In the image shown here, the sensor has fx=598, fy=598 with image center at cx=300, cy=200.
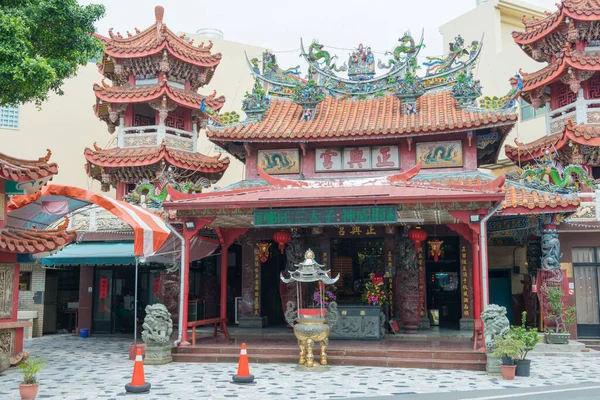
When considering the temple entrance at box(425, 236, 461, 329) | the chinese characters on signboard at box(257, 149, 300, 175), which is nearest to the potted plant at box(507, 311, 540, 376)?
the temple entrance at box(425, 236, 461, 329)

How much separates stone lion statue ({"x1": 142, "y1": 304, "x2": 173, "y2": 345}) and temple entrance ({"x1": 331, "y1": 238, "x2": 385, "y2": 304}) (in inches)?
232

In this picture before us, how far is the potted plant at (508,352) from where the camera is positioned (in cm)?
1062

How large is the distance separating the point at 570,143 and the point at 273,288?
9.90m

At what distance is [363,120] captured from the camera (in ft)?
57.6

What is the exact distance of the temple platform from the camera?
39.5ft

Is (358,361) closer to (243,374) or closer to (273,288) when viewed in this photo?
(243,374)

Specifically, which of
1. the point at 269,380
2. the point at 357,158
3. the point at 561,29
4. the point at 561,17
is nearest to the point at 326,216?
the point at 269,380

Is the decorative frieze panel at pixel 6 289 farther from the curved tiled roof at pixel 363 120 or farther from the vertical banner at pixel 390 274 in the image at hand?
the vertical banner at pixel 390 274

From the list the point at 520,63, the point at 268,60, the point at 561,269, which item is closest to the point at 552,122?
the point at 561,269

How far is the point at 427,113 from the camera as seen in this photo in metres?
17.4

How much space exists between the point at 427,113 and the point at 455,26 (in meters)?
14.6

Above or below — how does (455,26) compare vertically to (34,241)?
above

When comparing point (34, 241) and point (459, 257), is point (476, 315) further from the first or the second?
point (34, 241)

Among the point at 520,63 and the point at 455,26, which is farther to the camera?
the point at 455,26
